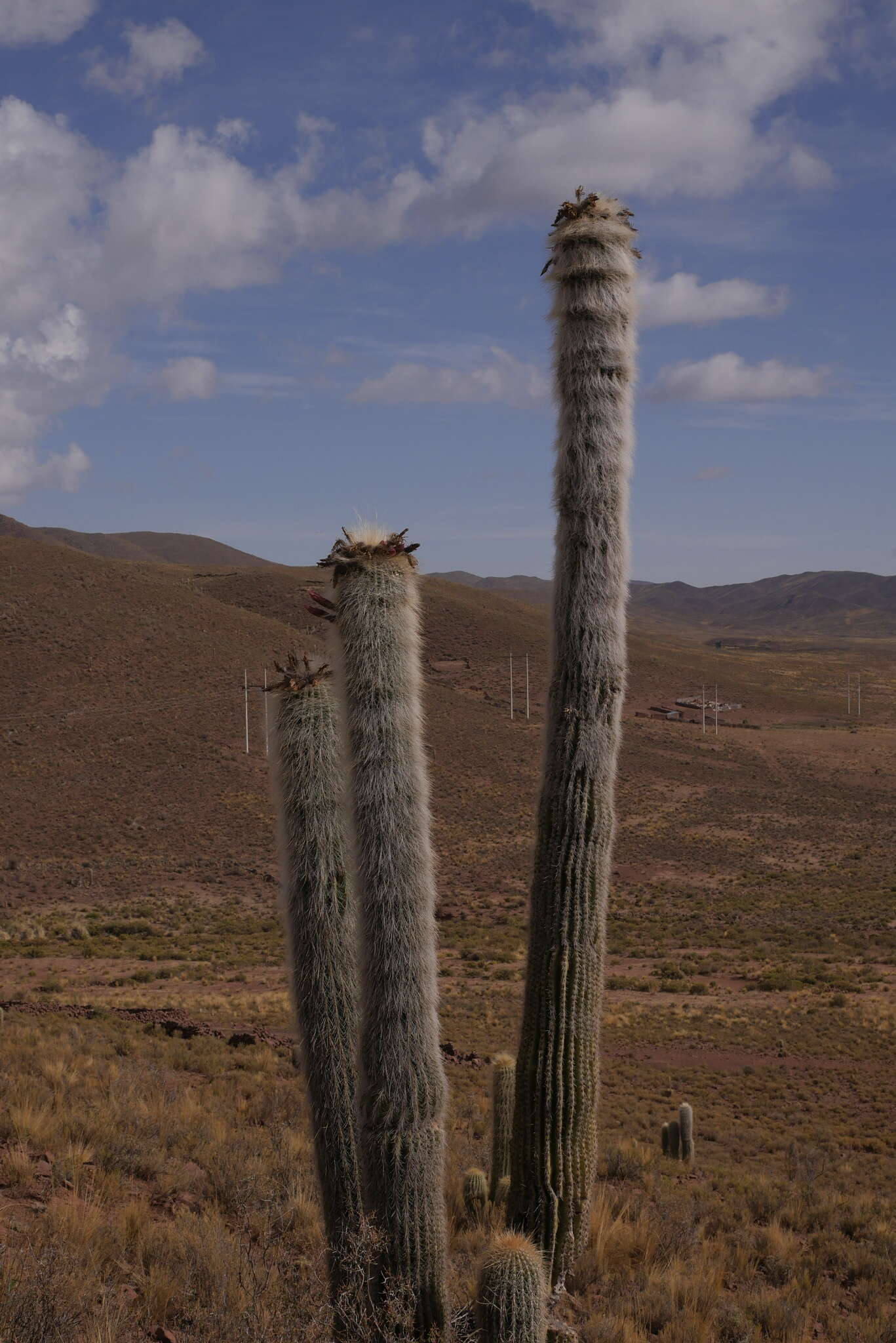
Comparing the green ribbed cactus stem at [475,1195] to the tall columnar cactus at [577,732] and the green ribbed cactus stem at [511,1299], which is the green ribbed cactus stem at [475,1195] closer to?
the tall columnar cactus at [577,732]

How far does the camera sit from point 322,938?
4.96 meters

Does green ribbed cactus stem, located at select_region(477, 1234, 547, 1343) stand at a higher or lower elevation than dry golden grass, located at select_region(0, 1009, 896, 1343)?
higher

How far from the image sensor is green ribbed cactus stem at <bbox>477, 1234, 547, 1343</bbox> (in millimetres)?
4137

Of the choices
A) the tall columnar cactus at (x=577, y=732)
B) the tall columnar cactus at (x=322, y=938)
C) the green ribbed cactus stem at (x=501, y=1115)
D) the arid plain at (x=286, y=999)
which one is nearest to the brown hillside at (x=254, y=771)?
the arid plain at (x=286, y=999)

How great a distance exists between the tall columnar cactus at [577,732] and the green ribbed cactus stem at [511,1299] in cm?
40

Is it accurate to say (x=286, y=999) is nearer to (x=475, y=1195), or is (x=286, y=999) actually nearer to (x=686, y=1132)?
(x=686, y=1132)

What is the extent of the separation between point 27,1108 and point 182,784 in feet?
111

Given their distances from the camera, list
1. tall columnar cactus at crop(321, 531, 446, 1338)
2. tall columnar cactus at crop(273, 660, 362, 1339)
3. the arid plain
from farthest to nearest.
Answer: the arid plain < tall columnar cactus at crop(273, 660, 362, 1339) < tall columnar cactus at crop(321, 531, 446, 1338)

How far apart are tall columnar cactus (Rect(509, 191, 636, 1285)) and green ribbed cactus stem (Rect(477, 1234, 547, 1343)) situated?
1.32 feet

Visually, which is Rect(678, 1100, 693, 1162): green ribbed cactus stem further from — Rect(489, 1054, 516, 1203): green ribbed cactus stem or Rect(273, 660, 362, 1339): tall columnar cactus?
Rect(273, 660, 362, 1339): tall columnar cactus

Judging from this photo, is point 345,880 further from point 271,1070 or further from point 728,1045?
point 728,1045

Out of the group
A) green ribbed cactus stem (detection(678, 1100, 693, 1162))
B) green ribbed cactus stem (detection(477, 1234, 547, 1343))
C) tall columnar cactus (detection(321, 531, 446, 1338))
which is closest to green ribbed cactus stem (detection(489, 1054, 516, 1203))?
tall columnar cactus (detection(321, 531, 446, 1338))

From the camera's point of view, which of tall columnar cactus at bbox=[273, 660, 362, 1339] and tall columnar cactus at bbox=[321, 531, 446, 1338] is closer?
tall columnar cactus at bbox=[321, 531, 446, 1338]

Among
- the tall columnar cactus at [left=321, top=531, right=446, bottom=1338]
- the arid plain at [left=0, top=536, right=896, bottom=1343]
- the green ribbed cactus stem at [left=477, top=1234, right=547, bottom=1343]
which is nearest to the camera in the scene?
the green ribbed cactus stem at [left=477, top=1234, right=547, bottom=1343]
